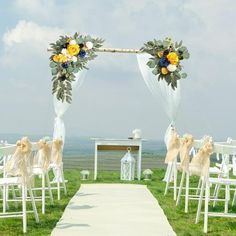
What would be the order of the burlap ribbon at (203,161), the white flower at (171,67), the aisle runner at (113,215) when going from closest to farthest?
the aisle runner at (113,215) → the burlap ribbon at (203,161) → the white flower at (171,67)

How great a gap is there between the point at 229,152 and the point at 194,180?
4957 mm

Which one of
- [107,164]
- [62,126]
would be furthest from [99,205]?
[107,164]

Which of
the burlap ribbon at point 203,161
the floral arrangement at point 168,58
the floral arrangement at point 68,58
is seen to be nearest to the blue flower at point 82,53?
the floral arrangement at point 68,58

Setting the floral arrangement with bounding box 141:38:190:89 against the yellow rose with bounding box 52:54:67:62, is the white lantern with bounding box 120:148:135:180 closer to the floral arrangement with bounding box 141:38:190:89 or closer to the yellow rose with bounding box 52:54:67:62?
the floral arrangement with bounding box 141:38:190:89

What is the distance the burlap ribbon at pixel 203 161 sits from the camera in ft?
18.1

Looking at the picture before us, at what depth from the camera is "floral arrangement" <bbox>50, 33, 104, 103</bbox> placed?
660 centimetres

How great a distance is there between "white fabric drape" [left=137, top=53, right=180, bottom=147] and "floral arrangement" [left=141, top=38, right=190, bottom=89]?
9.79ft

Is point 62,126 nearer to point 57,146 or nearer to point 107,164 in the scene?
point 57,146

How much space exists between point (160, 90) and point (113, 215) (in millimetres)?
4225

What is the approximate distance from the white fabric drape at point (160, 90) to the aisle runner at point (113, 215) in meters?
1.98

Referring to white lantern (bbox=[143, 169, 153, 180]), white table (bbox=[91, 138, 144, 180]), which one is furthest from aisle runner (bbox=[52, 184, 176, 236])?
white table (bbox=[91, 138, 144, 180])

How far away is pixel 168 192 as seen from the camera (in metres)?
8.47

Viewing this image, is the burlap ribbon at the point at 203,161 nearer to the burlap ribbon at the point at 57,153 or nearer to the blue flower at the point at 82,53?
the blue flower at the point at 82,53

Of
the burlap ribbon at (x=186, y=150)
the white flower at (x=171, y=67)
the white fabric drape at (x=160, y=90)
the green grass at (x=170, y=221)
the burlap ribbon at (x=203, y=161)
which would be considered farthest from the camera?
the white fabric drape at (x=160, y=90)
